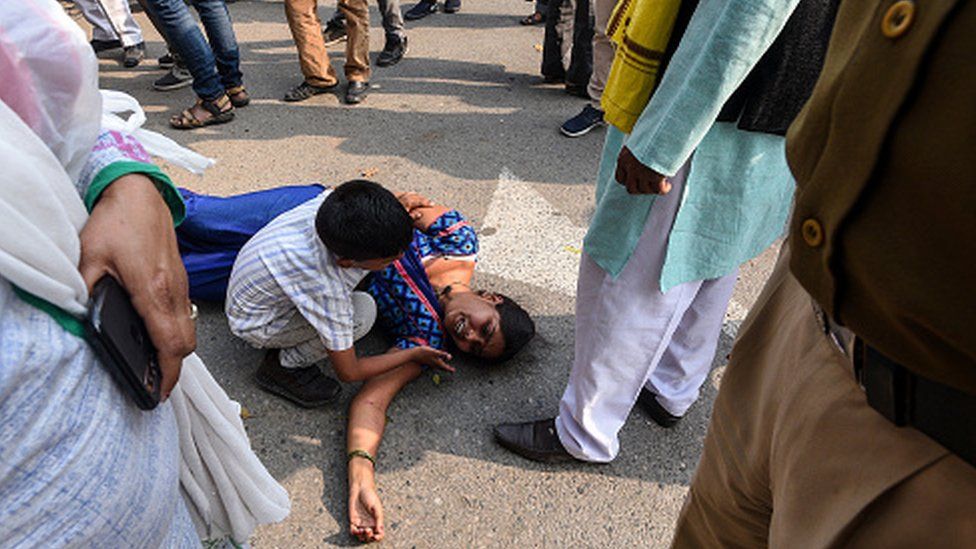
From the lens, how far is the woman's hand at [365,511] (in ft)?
6.52

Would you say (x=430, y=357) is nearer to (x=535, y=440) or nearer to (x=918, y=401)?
(x=535, y=440)

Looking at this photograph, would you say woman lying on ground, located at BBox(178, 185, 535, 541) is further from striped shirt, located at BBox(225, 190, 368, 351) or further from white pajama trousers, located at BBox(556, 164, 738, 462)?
white pajama trousers, located at BBox(556, 164, 738, 462)

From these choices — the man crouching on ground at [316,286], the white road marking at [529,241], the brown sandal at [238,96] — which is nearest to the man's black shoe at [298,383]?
the man crouching on ground at [316,286]

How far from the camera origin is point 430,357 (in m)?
2.47

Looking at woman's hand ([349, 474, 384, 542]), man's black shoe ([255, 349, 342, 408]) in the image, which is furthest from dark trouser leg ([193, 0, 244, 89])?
woman's hand ([349, 474, 384, 542])

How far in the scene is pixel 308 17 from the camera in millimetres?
4242

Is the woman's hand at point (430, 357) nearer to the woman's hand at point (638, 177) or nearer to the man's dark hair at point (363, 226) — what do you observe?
the man's dark hair at point (363, 226)

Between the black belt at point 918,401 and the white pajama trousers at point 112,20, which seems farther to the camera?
the white pajama trousers at point 112,20

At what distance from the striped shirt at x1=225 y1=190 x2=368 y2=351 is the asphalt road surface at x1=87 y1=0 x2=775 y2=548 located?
338mm

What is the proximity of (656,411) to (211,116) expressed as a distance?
3281 millimetres

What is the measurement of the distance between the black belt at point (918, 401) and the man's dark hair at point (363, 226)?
1490mm

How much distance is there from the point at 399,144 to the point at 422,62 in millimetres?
1473

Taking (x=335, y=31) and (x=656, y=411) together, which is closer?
(x=656, y=411)

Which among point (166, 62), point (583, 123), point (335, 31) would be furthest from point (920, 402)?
point (335, 31)
